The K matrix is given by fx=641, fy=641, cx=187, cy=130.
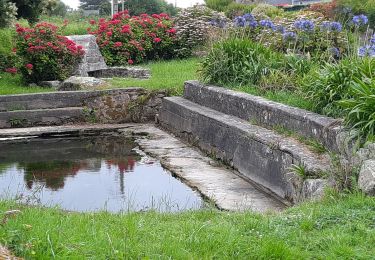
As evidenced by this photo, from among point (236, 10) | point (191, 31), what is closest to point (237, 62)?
point (191, 31)

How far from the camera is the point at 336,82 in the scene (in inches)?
302

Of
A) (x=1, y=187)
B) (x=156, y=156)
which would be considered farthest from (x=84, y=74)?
(x=1, y=187)

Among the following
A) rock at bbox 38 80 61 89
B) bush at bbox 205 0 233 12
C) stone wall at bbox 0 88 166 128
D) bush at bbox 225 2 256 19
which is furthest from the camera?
bush at bbox 205 0 233 12

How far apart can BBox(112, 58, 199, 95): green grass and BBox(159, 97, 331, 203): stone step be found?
5.83 feet

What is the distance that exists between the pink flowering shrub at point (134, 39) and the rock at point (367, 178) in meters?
12.0

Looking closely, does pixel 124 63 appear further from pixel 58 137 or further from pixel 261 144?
pixel 261 144

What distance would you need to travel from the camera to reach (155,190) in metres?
7.70

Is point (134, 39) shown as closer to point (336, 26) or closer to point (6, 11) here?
point (336, 26)

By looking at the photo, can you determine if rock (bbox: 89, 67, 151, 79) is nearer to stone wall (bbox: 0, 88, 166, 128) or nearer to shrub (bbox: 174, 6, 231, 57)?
stone wall (bbox: 0, 88, 166, 128)

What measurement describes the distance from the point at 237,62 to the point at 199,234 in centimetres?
680

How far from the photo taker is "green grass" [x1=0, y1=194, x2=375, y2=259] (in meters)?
4.03

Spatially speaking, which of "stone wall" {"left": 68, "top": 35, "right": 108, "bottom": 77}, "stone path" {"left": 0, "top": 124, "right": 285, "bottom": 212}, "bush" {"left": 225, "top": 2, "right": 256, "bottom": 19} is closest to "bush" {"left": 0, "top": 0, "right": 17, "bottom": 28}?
"stone path" {"left": 0, "top": 124, "right": 285, "bottom": 212}

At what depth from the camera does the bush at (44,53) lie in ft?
45.5

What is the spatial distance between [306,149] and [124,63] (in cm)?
1073
